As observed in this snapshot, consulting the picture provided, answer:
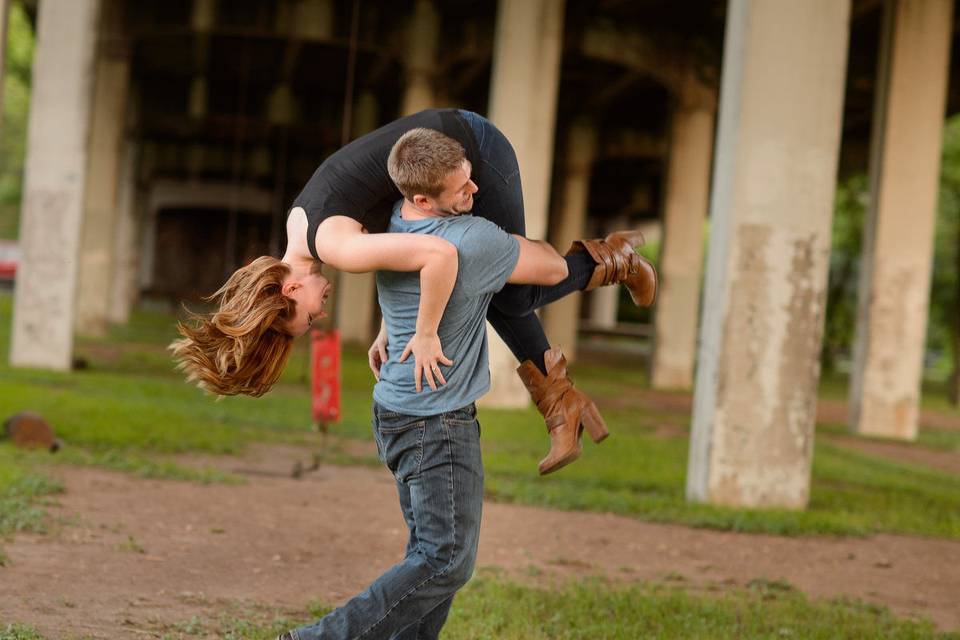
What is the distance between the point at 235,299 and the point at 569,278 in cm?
126

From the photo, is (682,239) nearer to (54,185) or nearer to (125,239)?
(54,185)

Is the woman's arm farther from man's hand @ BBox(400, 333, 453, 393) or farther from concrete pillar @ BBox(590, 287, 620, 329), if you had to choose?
concrete pillar @ BBox(590, 287, 620, 329)

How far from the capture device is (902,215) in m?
Answer: 18.8

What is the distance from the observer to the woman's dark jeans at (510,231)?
165 inches

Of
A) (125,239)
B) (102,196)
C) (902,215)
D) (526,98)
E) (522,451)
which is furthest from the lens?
(125,239)

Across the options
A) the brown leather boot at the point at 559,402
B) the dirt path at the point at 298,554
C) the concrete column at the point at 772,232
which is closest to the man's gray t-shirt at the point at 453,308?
the brown leather boot at the point at 559,402

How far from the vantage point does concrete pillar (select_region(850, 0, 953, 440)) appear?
18812 mm

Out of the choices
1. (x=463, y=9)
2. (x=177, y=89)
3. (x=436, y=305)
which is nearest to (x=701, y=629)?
(x=436, y=305)

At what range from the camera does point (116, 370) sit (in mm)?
19688

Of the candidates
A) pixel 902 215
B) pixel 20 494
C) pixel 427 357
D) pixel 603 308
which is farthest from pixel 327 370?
pixel 603 308

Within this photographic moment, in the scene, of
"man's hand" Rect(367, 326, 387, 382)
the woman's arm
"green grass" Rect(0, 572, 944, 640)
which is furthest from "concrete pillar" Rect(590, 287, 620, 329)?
the woman's arm

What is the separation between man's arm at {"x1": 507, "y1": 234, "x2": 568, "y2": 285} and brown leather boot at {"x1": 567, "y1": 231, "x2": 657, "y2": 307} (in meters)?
0.22

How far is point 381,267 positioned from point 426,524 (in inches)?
34.0

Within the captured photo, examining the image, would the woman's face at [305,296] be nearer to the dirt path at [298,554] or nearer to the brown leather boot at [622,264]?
the brown leather boot at [622,264]
